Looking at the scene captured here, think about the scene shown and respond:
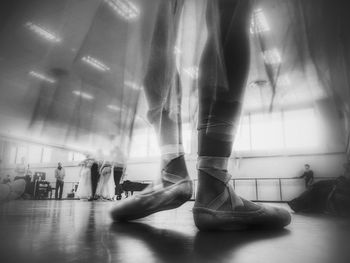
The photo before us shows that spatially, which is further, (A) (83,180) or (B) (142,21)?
(A) (83,180)

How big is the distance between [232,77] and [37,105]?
554 millimetres

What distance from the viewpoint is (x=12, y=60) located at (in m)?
0.76

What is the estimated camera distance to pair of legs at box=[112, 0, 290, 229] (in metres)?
0.68

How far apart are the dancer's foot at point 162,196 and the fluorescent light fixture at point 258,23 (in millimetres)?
466

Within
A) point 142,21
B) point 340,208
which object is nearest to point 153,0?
point 142,21

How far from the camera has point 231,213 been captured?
659 millimetres

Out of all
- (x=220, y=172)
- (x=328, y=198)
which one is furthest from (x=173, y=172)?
(x=328, y=198)

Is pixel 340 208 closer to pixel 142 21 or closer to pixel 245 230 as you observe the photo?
pixel 245 230

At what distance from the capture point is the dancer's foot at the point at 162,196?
78 cm

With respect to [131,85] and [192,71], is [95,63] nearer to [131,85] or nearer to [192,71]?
[131,85]

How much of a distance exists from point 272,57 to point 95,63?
1.64 ft

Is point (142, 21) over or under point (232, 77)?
over

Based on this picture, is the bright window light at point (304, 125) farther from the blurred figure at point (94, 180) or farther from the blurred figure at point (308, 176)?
the blurred figure at point (308, 176)

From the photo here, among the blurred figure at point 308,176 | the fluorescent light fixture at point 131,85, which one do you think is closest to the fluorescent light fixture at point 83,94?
the fluorescent light fixture at point 131,85
